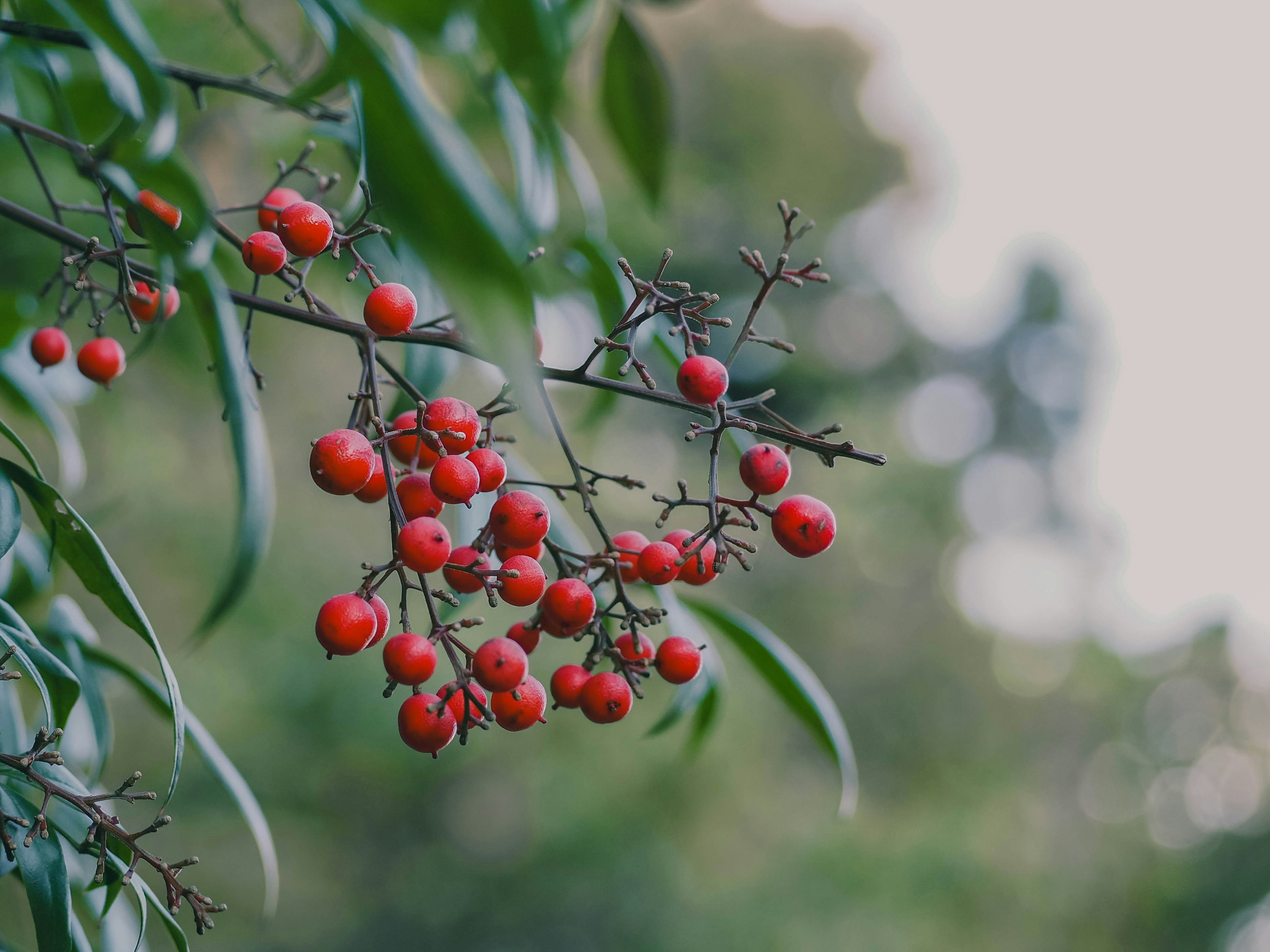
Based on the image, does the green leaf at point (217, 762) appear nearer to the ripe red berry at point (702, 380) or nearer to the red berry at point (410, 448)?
the red berry at point (410, 448)

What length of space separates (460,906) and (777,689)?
3.11 metres

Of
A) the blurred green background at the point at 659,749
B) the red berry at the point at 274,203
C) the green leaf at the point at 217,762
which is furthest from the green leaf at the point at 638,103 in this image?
the blurred green background at the point at 659,749

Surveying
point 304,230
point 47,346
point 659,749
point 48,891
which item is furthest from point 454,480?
point 659,749

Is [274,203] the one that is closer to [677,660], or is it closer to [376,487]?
[376,487]

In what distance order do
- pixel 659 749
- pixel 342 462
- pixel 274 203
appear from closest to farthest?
pixel 342 462, pixel 274 203, pixel 659 749

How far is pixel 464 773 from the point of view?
3.61 metres

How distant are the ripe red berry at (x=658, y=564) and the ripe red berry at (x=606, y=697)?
5cm

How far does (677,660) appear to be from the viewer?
1.48 feet

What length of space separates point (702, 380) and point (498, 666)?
0.15 metres

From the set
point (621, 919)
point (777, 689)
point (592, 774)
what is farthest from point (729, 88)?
point (777, 689)

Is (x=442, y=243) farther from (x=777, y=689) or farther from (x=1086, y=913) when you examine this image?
(x=1086, y=913)

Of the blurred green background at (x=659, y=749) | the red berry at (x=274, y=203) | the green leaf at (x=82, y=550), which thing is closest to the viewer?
the green leaf at (x=82, y=550)

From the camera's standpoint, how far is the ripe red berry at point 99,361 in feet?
1.78

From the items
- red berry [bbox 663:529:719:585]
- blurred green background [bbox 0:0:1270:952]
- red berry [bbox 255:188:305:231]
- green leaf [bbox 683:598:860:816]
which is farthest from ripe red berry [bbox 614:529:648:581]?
blurred green background [bbox 0:0:1270:952]
